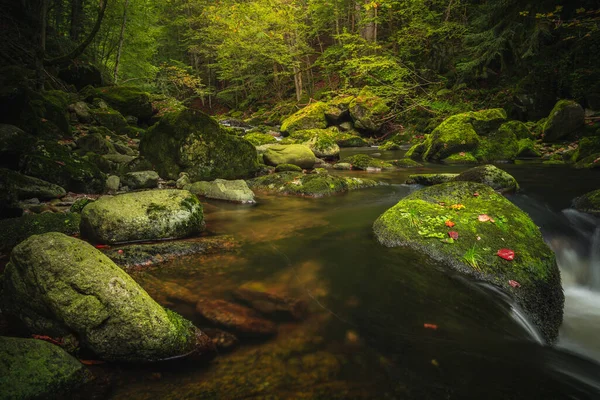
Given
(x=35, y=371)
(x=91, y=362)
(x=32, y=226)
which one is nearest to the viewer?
(x=35, y=371)

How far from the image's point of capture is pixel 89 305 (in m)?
2.00

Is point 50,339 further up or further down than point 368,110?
further down

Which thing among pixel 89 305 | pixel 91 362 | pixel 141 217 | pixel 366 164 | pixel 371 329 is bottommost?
pixel 366 164

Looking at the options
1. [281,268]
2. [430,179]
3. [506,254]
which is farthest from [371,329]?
[430,179]

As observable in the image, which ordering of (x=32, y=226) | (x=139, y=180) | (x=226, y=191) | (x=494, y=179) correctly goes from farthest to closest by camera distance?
(x=139, y=180), (x=226, y=191), (x=494, y=179), (x=32, y=226)

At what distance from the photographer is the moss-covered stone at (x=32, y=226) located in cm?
366

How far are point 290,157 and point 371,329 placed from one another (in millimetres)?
7801

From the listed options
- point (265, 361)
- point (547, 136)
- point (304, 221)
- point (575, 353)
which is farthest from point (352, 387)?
point (547, 136)

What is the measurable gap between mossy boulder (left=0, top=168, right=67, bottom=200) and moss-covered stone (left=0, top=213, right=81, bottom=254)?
101cm

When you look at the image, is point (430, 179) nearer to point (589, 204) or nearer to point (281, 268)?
point (589, 204)

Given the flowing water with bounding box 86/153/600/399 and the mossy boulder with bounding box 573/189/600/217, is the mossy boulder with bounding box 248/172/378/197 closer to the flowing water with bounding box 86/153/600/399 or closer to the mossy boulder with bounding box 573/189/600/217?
the flowing water with bounding box 86/153/600/399

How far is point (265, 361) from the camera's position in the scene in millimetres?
Answer: 2131

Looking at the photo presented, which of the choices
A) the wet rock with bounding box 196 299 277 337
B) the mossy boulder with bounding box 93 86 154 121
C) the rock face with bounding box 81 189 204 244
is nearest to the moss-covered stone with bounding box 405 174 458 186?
the rock face with bounding box 81 189 204 244

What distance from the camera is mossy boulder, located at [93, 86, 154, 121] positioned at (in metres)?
14.3
